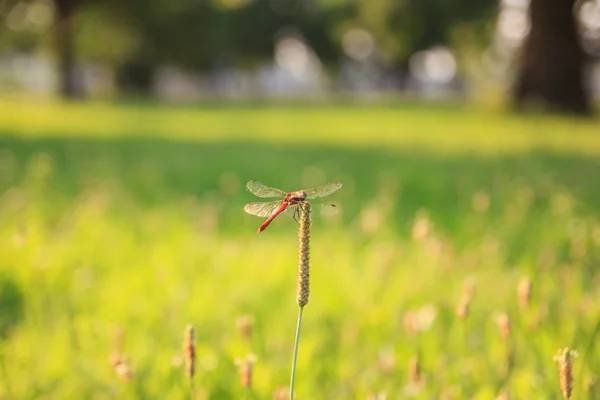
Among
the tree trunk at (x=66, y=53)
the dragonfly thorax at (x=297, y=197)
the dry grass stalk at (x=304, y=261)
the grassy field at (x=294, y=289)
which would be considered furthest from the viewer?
the tree trunk at (x=66, y=53)

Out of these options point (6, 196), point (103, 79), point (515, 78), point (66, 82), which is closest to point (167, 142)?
point (6, 196)

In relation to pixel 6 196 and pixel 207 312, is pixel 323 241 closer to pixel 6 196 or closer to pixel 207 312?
pixel 207 312

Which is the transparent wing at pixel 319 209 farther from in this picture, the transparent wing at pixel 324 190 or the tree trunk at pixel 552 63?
the tree trunk at pixel 552 63

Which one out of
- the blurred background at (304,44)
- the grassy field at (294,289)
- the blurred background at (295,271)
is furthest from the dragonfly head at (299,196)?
A: the blurred background at (304,44)

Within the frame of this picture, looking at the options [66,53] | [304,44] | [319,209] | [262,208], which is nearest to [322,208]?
[319,209]

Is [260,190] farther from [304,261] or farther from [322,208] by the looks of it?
[304,261]

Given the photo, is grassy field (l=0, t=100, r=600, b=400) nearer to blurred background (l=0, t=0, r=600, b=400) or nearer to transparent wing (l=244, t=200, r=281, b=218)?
blurred background (l=0, t=0, r=600, b=400)
